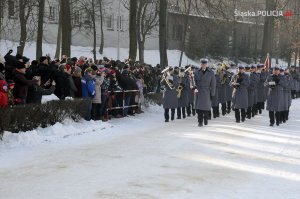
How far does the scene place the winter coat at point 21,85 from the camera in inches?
483

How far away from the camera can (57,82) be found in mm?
14430

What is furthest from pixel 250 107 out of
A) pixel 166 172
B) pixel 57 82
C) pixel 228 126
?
pixel 166 172

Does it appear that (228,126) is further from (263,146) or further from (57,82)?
(57,82)

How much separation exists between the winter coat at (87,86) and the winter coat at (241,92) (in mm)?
5436

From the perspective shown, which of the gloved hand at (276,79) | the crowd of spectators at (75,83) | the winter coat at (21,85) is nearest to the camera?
the winter coat at (21,85)

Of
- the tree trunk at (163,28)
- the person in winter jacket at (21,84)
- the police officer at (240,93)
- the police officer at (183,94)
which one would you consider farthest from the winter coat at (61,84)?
the tree trunk at (163,28)

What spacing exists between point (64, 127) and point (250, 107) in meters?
8.88

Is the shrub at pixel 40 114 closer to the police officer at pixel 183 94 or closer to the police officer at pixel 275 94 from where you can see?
the police officer at pixel 183 94

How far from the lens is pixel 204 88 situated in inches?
658

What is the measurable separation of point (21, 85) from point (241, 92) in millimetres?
8738

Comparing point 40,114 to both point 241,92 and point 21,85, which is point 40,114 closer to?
point 21,85

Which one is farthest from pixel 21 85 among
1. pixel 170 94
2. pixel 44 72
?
pixel 170 94

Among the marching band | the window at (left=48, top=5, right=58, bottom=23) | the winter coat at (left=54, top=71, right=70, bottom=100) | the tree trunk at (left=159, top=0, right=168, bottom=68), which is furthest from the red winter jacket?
the window at (left=48, top=5, right=58, bottom=23)

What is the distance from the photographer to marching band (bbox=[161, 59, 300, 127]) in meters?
16.8
